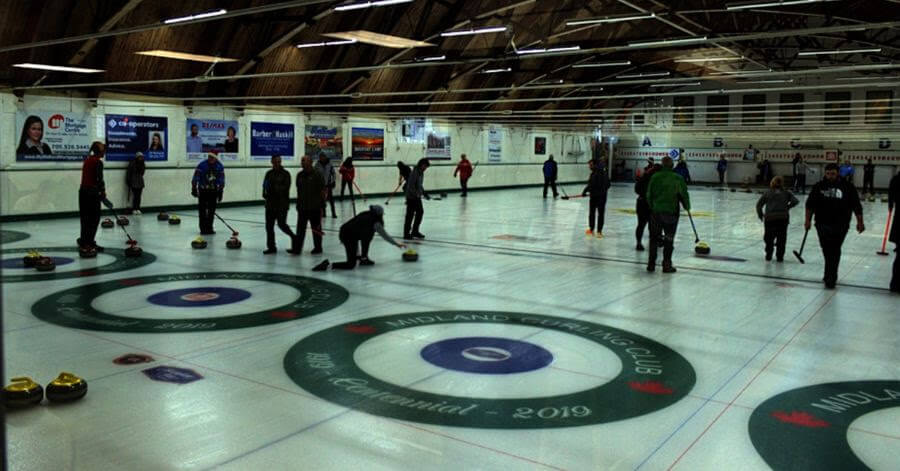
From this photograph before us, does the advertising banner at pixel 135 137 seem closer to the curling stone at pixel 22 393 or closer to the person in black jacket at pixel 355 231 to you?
the person in black jacket at pixel 355 231

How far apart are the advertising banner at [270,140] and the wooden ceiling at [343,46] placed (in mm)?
836

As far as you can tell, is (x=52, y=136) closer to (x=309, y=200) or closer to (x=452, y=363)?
(x=309, y=200)

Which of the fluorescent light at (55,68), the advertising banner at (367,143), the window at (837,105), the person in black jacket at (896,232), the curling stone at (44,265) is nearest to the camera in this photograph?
the person in black jacket at (896,232)

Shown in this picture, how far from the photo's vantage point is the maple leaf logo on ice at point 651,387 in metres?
5.64

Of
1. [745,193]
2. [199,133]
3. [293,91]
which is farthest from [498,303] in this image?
[745,193]

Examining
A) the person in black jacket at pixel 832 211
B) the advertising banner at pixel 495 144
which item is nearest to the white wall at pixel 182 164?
the advertising banner at pixel 495 144

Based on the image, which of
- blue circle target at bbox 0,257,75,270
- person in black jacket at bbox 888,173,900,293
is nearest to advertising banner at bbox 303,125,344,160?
blue circle target at bbox 0,257,75,270

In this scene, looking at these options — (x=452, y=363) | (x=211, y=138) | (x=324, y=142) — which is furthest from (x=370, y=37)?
(x=324, y=142)

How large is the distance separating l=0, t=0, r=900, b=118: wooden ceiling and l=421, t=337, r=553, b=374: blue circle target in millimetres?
6203

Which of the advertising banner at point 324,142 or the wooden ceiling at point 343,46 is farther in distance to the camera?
the advertising banner at point 324,142

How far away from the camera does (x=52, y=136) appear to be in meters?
18.1

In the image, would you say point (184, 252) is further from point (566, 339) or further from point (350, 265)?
point (566, 339)

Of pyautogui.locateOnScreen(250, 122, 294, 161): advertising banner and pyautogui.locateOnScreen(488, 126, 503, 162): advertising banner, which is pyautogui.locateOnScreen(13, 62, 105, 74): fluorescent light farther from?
pyautogui.locateOnScreen(488, 126, 503, 162): advertising banner

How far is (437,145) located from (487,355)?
2559 cm
